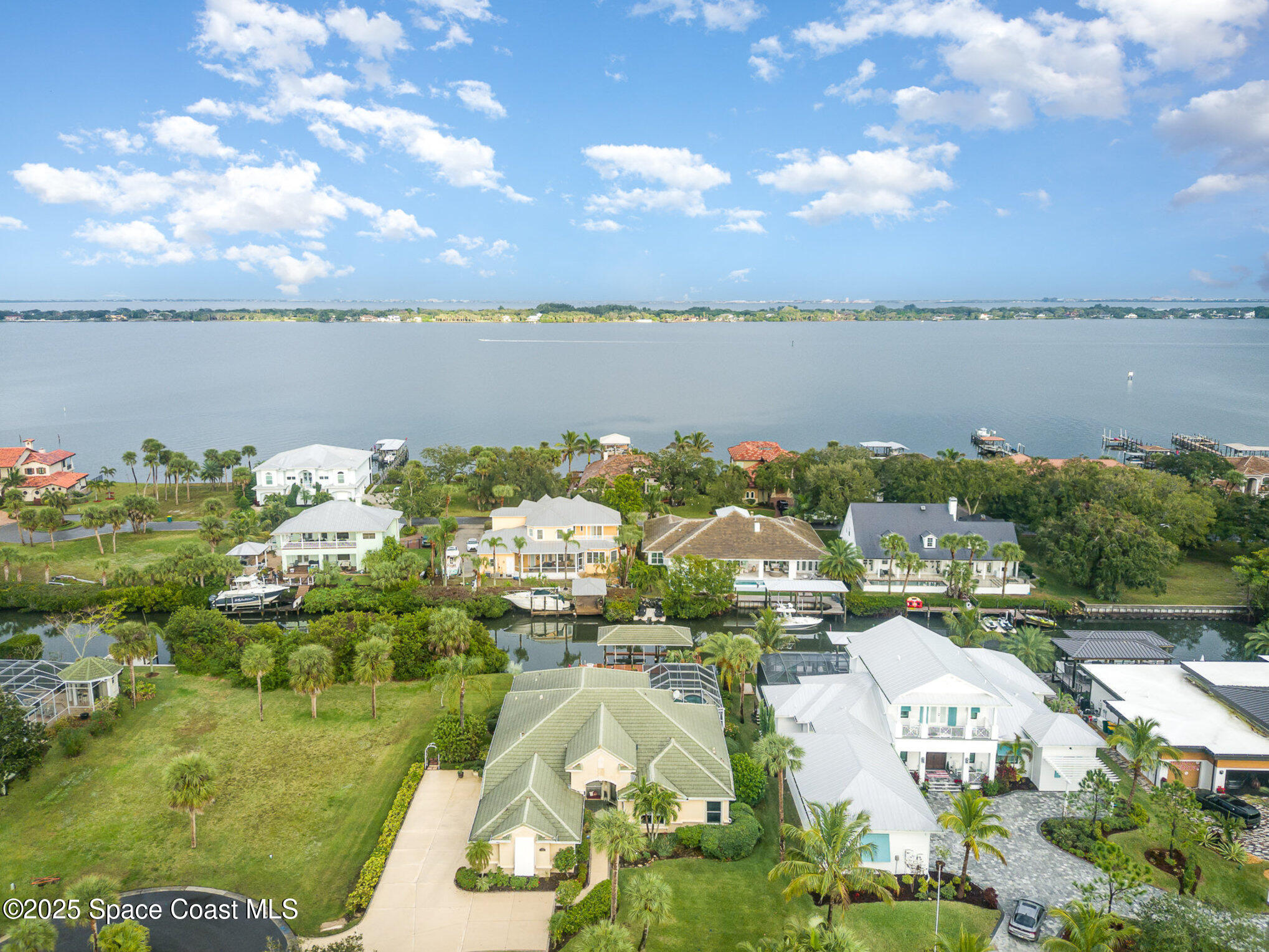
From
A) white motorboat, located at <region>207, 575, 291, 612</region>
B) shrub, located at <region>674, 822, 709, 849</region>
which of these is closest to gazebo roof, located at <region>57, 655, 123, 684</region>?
white motorboat, located at <region>207, 575, 291, 612</region>

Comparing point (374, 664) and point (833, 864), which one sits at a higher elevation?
point (833, 864)

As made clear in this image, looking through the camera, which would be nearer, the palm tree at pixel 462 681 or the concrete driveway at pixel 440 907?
the concrete driveway at pixel 440 907

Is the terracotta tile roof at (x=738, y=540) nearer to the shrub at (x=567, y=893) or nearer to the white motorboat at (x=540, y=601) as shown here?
the white motorboat at (x=540, y=601)

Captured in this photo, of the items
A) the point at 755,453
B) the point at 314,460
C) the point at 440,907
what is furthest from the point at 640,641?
the point at 314,460

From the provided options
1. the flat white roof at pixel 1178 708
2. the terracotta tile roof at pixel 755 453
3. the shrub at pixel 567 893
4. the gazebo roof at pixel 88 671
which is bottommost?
the shrub at pixel 567 893

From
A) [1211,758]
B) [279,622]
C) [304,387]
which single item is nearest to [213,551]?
[279,622]

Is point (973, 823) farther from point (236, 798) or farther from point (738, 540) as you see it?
point (738, 540)

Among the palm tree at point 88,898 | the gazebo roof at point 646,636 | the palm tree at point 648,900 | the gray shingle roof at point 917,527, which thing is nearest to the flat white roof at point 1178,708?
the gray shingle roof at point 917,527

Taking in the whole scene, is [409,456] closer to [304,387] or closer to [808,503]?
[808,503]
